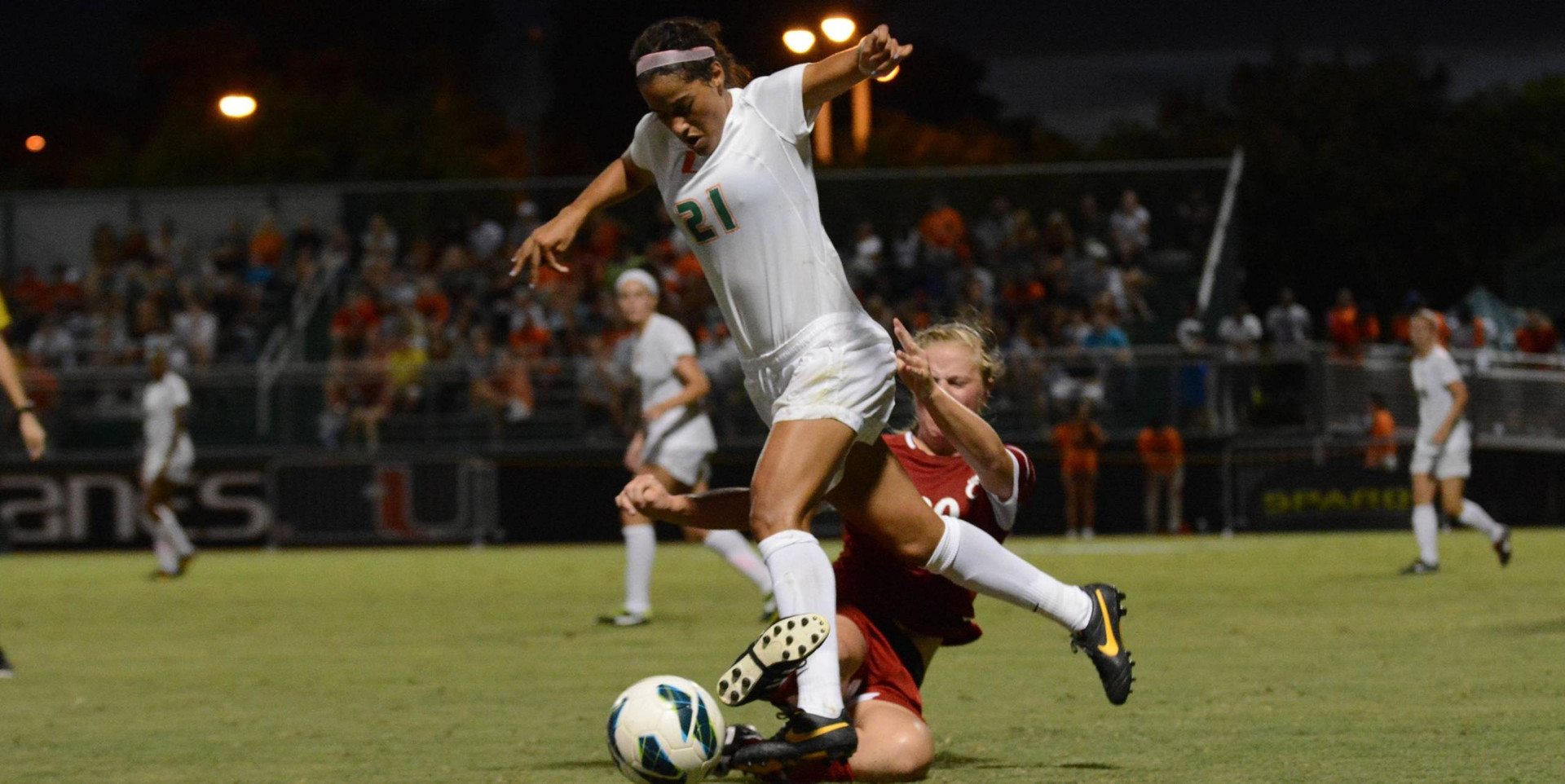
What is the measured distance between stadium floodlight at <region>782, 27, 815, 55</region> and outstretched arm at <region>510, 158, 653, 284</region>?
5.31 metres

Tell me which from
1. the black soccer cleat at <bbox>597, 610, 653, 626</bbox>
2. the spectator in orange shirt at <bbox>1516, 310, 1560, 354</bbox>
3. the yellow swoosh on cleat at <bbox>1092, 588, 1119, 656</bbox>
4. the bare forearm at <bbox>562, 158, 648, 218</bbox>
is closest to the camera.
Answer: the bare forearm at <bbox>562, 158, 648, 218</bbox>

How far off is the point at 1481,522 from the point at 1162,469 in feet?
22.3

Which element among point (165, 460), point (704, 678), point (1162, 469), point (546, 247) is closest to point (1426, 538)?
point (1162, 469)

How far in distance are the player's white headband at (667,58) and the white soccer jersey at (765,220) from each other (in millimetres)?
191

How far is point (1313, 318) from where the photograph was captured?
47.4 metres

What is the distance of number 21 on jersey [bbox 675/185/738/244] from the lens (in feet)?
17.6

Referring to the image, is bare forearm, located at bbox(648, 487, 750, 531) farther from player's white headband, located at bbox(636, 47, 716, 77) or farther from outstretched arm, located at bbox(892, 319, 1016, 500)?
player's white headband, located at bbox(636, 47, 716, 77)

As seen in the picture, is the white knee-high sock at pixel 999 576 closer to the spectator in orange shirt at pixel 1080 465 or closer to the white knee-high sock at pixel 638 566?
the white knee-high sock at pixel 638 566

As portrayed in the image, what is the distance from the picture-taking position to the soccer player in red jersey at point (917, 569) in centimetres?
552

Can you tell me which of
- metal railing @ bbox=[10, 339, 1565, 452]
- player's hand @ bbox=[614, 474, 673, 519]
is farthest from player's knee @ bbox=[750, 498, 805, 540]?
metal railing @ bbox=[10, 339, 1565, 452]

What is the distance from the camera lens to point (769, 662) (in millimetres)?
4742

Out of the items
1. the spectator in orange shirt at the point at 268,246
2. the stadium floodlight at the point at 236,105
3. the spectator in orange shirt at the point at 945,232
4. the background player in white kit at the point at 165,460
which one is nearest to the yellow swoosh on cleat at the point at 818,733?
the stadium floodlight at the point at 236,105

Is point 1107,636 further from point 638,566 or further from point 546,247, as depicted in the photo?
point 638,566

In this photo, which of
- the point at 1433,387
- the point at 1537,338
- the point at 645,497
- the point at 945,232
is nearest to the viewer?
the point at 645,497
